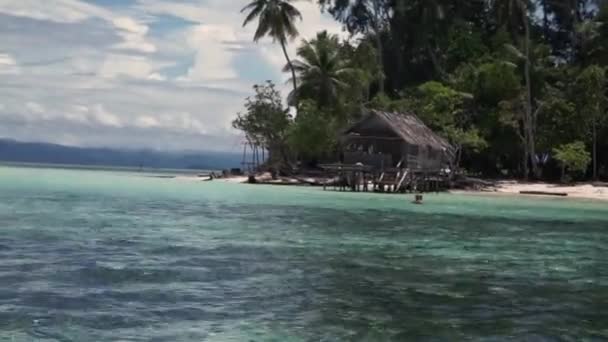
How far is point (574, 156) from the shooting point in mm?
41375

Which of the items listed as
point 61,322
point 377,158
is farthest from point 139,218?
point 377,158

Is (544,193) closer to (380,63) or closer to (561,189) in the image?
(561,189)

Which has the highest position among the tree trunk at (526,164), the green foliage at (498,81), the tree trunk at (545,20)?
the tree trunk at (545,20)

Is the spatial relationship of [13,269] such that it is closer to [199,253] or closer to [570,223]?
[199,253]

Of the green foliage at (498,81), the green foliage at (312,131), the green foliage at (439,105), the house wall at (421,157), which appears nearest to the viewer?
the house wall at (421,157)

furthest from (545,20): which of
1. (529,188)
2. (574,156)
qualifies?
(529,188)

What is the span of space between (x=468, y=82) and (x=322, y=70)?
9485 millimetres

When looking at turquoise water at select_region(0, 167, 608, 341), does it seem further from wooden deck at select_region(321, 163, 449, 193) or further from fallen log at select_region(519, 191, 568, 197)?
fallen log at select_region(519, 191, 568, 197)

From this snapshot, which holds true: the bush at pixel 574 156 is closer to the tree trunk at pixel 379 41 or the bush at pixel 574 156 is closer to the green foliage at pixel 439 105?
the green foliage at pixel 439 105

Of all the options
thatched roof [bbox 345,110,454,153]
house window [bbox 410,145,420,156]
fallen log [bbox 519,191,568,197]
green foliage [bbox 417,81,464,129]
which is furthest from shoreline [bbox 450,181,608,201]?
green foliage [bbox 417,81,464,129]

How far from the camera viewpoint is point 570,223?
22719 mm

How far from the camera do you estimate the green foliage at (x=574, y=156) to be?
41.4 meters

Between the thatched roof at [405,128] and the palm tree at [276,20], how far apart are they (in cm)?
986

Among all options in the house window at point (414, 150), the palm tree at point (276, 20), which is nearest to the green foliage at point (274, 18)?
the palm tree at point (276, 20)
